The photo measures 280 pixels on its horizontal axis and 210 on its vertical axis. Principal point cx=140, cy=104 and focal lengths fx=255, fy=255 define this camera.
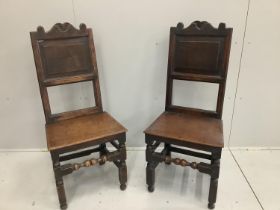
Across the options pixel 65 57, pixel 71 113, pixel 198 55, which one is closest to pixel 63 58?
pixel 65 57

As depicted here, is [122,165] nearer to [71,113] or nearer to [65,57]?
[71,113]

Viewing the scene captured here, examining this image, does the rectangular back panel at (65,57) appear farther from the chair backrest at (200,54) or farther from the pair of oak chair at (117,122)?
the chair backrest at (200,54)

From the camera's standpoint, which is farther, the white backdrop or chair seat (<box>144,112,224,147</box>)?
the white backdrop

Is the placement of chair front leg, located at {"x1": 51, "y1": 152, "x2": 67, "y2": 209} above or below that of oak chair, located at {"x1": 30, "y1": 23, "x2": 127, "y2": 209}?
below

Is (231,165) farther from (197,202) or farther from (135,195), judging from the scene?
(135,195)

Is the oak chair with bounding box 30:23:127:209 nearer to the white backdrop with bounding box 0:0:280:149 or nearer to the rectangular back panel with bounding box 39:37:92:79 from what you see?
the rectangular back panel with bounding box 39:37:92:79

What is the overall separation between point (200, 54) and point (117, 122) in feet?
2.30

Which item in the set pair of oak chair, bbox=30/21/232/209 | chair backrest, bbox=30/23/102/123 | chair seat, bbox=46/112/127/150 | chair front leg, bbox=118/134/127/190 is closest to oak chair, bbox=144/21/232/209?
pair of oak chair, bbox=30/21/232/209

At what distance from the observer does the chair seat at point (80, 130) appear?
1.48 metres

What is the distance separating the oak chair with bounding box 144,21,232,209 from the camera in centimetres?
150

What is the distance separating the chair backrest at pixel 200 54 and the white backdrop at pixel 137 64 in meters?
0.17

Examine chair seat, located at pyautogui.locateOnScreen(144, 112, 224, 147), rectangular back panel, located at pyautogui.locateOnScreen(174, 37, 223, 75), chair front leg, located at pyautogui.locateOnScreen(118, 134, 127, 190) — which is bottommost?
chair front leg, located at pyautogui.locateOnScreen(118, 134, 127, 190)

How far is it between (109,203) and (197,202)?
57 cm

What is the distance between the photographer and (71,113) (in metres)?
1.74
